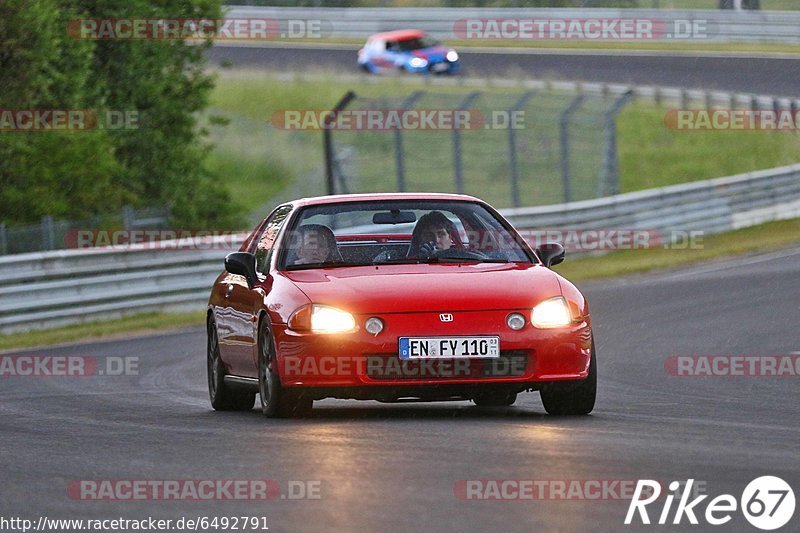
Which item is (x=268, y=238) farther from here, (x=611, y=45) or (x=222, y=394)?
(x=611, y=45)

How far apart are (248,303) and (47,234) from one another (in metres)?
11.7

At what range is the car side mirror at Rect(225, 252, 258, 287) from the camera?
10.9 metres

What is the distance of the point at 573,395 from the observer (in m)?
9.97

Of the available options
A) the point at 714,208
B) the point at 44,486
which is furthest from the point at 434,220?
the point at 714,208

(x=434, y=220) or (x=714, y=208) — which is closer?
(x=434, y=220)

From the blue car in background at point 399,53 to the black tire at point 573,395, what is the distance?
38922 millimetres

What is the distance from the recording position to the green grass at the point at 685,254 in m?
25.0

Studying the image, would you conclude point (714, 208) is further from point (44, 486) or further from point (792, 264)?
point (44, 486)

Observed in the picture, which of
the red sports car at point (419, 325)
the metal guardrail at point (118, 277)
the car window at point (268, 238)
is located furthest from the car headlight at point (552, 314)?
the metal guardrail at point (118, 277)

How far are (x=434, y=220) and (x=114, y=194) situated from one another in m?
17.5

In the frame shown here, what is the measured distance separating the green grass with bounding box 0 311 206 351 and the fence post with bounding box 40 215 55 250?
3.61 ft

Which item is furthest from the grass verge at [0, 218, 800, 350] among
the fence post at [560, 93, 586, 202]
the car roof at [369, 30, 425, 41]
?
the car roof at [369, 30, 425, 41]

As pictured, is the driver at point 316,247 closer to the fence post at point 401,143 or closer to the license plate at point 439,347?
the license plate at point 439,347

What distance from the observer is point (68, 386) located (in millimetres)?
14633
